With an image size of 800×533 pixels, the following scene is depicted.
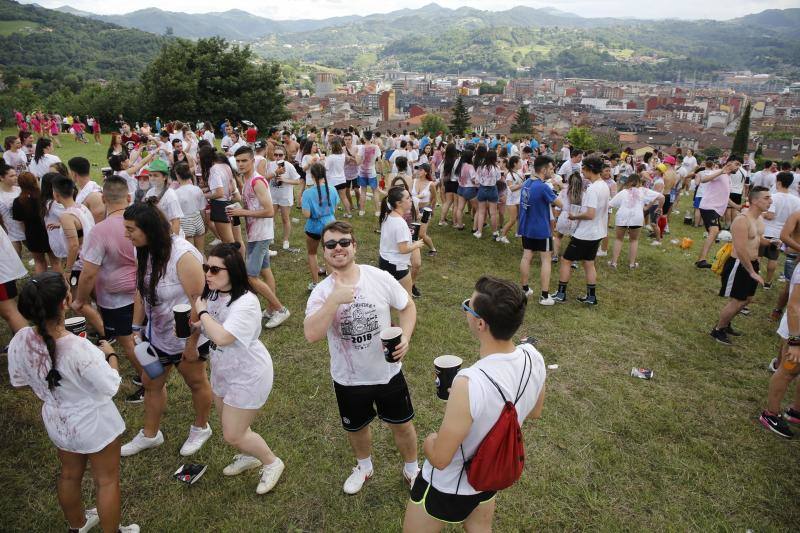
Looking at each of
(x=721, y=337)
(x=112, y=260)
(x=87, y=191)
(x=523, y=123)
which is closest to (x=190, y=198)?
(x=87, y=191)

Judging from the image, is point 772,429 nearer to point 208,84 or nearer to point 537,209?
point 537,209

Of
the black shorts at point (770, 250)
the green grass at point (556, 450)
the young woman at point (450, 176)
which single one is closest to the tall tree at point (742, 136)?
the black shorts at point (770, 250)

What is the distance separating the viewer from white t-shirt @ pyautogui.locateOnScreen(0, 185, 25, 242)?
5.78 metres

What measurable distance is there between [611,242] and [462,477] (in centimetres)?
997

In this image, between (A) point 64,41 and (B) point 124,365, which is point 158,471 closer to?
(B) point 124,365

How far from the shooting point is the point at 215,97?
35.0 m

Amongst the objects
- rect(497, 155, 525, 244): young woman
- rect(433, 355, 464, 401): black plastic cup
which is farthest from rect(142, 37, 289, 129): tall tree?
rect(433, 355, 464, 401): black plastic cup

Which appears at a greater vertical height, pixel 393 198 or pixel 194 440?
pixel 393 198

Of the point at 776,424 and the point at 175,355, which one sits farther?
the point at 776,424

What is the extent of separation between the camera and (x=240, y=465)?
3715 mm

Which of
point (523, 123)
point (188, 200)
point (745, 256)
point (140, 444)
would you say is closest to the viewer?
point (140, 444)

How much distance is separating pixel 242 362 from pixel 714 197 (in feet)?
33.0

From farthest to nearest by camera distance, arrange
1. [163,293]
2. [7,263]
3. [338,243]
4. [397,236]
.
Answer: [397,236] < [7,263] < [163,293] < [338,243]

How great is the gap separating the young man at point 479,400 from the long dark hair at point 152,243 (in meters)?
2.36
